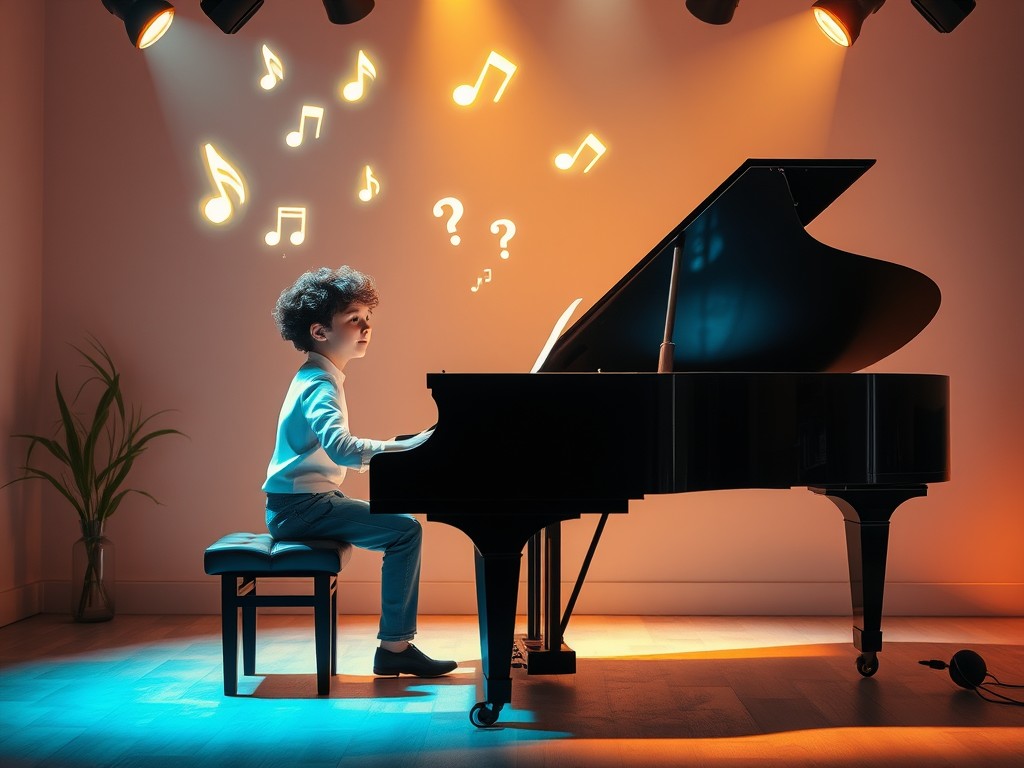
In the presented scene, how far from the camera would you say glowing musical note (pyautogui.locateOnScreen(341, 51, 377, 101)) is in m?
4.54

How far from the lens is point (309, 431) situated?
3.34 m

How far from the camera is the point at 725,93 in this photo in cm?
451

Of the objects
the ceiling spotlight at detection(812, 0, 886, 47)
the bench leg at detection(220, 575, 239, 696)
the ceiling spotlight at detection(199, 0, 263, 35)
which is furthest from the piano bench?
the ceiling spotlight at detection(812, 0, 886, 47)

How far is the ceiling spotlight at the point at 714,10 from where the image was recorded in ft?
14.0

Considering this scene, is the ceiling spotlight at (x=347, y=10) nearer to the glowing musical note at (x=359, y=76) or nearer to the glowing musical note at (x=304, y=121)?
the glowing musical note at (x=359, y=76)

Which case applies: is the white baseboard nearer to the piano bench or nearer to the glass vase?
the glass vase

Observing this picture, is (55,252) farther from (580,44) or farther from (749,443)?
(749,443)

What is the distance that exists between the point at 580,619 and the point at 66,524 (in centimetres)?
222

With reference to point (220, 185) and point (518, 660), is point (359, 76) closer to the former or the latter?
point (220, 185)

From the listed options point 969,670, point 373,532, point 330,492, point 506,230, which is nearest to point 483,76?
point 506,230

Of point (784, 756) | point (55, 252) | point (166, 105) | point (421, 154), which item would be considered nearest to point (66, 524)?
point (55, 252)

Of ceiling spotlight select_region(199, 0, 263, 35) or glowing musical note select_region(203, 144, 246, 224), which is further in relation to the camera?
glowing musical note select_region(203, 144, 246, 224)

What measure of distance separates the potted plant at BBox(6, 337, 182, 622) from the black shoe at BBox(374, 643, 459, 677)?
1565mm

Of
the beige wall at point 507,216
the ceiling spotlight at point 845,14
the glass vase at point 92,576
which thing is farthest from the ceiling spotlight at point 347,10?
the glass vase at point 92,576
